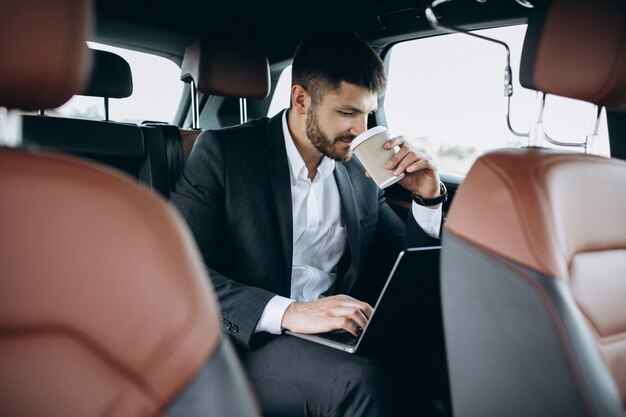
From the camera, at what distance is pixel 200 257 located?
1.13m

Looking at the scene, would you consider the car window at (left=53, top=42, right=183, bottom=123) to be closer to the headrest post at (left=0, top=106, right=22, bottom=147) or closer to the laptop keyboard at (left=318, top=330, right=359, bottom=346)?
the laptop keyboard at (left=318, top=330, right=359, bottom=346)

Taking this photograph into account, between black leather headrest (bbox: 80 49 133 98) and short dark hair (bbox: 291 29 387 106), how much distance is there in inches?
28.3

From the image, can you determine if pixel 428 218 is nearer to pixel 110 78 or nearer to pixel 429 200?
pixel 429 200

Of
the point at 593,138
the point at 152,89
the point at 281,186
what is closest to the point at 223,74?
the point at 281,186

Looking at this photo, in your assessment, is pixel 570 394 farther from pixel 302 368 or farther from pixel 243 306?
pixel 243 306

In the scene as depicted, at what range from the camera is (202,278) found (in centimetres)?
67

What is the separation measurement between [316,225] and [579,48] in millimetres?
909

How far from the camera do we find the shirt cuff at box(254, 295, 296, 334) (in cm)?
136

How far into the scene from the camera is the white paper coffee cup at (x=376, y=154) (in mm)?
1405

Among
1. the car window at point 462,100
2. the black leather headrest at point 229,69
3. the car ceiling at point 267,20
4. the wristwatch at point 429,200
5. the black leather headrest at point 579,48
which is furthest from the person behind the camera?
the car ceiling at point 267,20

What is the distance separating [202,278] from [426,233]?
3.55ft

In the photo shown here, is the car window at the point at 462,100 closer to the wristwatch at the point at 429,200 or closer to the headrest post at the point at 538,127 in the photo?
the wristwatch at the point at 429,200

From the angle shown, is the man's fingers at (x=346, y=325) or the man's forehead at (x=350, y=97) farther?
the man's forehead at (x=350, y=97)

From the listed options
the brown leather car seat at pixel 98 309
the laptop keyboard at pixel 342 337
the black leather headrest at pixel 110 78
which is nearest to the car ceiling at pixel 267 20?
the black leather headrest at pixel 110 78
